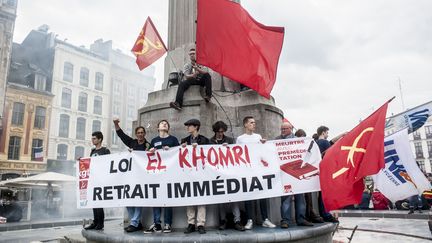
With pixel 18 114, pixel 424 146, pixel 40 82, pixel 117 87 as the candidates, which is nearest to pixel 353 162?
pixel 18 114

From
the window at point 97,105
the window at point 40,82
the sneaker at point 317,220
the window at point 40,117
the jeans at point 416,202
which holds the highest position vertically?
the window at point 40,82

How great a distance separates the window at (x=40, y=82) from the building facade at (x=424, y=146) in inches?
2565

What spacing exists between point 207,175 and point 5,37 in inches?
1299

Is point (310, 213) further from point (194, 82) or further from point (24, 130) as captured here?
point (24, 130)

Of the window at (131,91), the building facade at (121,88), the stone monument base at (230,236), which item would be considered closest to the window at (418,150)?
the building facade at (121,88)

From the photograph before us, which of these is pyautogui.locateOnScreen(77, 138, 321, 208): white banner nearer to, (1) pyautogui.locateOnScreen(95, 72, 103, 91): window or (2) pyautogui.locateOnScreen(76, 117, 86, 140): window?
(2) pyautogui.locateOnScreen(76, 117, 86, 140): window

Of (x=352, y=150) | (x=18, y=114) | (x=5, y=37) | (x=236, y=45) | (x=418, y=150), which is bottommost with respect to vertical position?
(x=352, y=150)

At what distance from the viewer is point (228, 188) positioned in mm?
5172

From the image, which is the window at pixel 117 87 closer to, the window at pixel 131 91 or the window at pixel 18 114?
the window at pixel 131 91

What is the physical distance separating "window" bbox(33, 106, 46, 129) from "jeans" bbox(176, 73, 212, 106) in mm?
32575

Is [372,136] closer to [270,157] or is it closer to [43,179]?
[270,157]

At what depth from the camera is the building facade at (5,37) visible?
2994 cm

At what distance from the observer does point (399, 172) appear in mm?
5699

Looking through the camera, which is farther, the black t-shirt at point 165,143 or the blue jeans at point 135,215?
the black t-shirt at point 165,143
